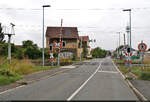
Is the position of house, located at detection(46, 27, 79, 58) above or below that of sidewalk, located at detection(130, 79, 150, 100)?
above

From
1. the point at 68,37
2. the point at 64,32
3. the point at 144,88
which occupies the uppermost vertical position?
the point at 64,32

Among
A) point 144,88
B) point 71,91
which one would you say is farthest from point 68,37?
point 71,91

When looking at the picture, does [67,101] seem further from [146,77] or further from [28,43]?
[28,43]

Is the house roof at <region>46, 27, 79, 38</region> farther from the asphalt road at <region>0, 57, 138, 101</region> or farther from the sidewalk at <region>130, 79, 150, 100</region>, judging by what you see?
the sidewalk at <region>130, 79, 150, 100</region>

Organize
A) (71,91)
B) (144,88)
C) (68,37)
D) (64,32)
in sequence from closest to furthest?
(71,91) < (144,88) < (68,37) < (64,32)

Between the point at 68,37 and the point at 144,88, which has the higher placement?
the point at 68,37

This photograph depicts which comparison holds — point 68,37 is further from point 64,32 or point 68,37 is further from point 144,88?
point 144,88

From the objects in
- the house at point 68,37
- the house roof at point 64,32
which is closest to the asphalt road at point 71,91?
the house at point 68,37

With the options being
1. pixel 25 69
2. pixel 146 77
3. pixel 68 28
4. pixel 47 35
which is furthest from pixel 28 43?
pixel 146 77

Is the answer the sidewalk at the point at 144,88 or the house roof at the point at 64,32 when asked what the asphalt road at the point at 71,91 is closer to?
the sidewalk at the point at 144,88

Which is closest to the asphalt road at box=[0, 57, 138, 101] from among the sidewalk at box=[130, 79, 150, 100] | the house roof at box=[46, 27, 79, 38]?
the sidewalk at box=[130, 79, 150, 100]

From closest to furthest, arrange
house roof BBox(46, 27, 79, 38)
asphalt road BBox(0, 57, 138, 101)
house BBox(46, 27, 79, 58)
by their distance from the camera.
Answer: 1. asphalt road BBox(0, 57, 138, 101)
2. house BBox(46, 27, 79, 58)
3. house roof BBox(46, 27, 79, 38)

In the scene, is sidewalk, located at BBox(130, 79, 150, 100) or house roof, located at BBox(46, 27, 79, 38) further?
house roof, located at BBox(46, 27, 79, 38)

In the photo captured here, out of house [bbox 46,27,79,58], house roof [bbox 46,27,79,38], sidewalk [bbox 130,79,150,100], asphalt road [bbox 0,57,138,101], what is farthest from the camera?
house roof [bbox 46,27,79,38]
